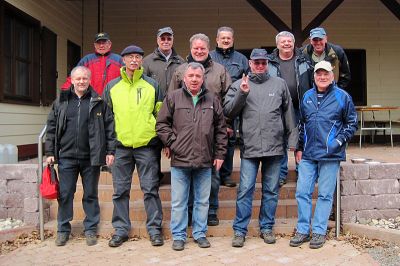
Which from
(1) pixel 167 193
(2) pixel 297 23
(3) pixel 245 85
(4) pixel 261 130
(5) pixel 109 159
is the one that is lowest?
(1) pixel 167 193

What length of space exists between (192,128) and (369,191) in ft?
7.05

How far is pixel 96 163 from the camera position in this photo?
162 inches

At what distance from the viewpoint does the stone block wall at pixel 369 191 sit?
184 inches

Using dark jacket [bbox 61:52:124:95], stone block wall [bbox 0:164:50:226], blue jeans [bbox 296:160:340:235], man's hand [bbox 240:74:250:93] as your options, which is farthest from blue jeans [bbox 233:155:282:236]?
stone block wall [bbox 0:164:50:226]

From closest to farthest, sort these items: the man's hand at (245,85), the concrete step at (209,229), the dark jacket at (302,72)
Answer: the man's hand at (245,85), the concrete step at (209,229), the dark jacket at (302,72)

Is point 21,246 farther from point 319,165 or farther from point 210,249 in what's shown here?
point 319,165

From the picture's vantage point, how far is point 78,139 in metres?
4.16

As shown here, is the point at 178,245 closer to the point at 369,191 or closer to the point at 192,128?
the point at 192,128

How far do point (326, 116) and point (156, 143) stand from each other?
1.59 meters

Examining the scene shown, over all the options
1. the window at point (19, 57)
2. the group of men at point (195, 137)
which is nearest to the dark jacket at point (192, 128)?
the group of men at point (195, 137)

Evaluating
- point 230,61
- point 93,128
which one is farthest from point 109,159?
point 230,61

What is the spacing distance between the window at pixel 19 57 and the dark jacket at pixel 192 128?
341cm

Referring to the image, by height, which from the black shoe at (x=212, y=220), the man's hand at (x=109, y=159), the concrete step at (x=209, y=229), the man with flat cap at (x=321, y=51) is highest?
the man with flat cap at (x=321, y=51)

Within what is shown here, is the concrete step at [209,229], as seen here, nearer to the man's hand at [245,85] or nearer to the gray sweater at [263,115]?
the gray sweater at [263,115]
